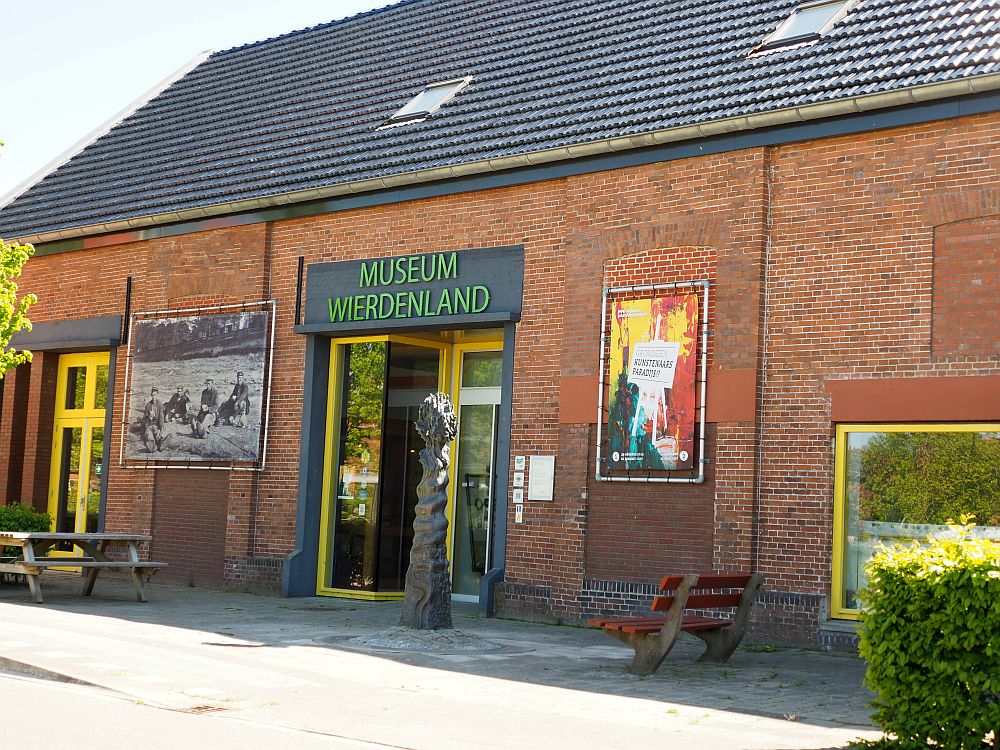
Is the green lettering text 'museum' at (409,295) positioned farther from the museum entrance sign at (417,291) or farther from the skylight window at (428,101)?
the skylight window at (428,101)

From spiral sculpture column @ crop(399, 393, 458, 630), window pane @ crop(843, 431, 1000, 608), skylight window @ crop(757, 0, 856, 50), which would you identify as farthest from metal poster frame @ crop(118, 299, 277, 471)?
window pane @ crop(843, 431, 1000, 608)

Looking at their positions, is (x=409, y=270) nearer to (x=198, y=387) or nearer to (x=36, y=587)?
(x=198, y=387)

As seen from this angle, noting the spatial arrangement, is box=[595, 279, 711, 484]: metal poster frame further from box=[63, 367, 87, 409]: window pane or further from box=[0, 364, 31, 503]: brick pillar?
box=[0, 364, 31, 503]: brick pillar

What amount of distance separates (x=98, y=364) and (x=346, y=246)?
19.0 feet

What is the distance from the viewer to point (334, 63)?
20.6 metres

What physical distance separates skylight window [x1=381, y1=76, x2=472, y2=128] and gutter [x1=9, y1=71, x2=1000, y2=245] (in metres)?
1.58

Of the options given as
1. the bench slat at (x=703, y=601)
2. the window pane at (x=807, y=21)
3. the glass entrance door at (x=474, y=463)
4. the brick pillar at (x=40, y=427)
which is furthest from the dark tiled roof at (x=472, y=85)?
the bench slat at (x=703, y=601)

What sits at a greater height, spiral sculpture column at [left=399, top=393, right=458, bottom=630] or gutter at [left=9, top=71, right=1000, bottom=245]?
gutter at [left=9, top=71, right=1000, bottom=245]

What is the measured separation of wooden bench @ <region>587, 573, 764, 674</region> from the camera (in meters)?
9.89

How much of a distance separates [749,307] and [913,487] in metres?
2.42

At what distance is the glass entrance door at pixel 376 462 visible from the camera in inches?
645

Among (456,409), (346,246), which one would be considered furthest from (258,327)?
(456,409)

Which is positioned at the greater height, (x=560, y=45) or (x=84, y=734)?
(x=560, y=45)

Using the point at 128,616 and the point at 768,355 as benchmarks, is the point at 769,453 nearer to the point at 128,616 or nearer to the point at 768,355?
the point at 768,355
